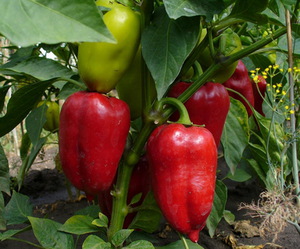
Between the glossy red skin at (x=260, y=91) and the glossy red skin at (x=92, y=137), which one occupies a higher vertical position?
the glossy red skin at (x=92, y=137)

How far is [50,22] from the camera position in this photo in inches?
15.1

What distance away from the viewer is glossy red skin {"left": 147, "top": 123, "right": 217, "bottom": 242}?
62cm

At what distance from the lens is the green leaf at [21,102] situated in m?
0.72

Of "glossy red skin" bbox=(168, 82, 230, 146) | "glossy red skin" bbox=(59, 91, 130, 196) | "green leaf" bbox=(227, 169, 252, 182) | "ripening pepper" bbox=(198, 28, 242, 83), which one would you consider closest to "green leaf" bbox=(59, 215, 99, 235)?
"glossy red skin" bbox=(59, 91, 130, 196)

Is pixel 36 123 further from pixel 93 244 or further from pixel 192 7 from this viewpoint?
pixel 192 7

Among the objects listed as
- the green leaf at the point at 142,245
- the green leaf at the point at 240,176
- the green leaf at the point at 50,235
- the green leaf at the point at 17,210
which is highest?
the green leaf at the point at 142,245

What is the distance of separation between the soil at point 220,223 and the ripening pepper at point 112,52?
1.44ft

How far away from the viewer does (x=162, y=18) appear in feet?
2.07

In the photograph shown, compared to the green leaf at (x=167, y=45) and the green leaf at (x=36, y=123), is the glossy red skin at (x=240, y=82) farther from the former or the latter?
the green leaf at (x=36, y=123)

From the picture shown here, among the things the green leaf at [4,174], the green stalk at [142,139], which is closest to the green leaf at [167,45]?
the green stalk at [142,139]

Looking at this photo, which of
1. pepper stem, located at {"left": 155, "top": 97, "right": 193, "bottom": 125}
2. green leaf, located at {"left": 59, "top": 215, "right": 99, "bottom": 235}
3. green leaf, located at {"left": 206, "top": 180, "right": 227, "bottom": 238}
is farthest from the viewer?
green leaf, located at {"left": 206, "top": 180, "right": 227, "bottom": 238}

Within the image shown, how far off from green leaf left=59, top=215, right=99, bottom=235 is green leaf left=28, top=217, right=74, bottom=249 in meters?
0.04

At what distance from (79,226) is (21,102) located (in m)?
0.27

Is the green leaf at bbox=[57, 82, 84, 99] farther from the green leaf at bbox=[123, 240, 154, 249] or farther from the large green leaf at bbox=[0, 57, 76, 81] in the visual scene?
the green leaf at bbox=[123, 240, 154, 249]
